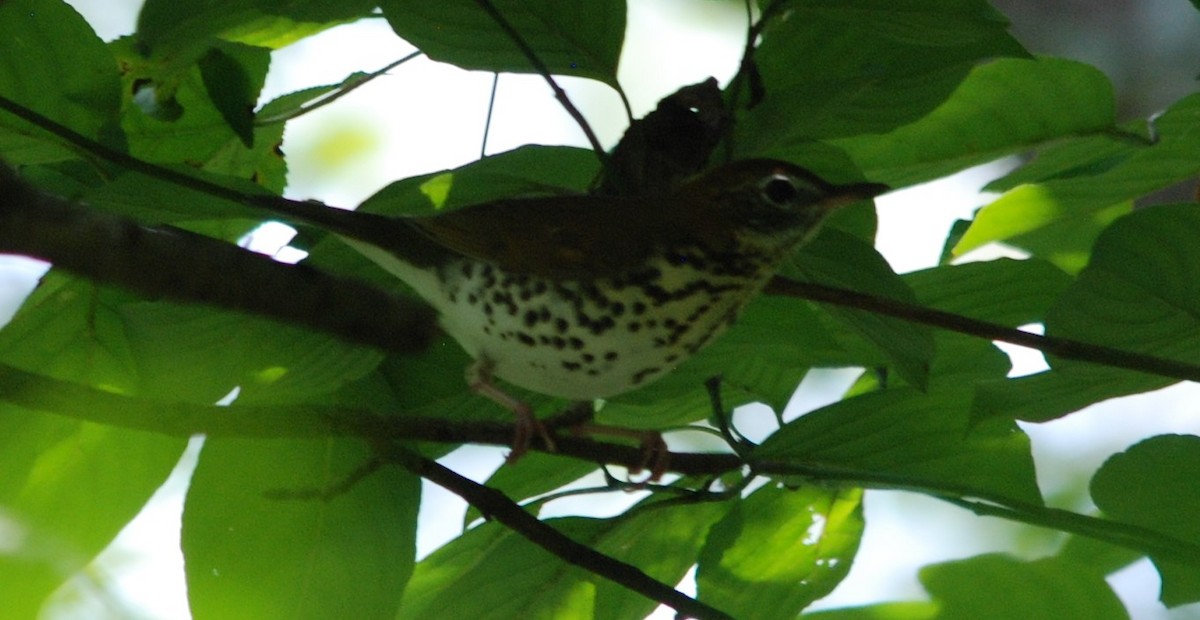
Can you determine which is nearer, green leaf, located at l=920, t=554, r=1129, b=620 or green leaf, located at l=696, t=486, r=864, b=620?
green leaf, located at l=920, t=554, r=1129, b=620

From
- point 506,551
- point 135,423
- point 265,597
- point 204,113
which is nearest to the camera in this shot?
point 135,423

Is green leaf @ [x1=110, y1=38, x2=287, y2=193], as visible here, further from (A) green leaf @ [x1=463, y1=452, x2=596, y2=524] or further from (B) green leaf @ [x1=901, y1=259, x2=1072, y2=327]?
(B) green leaf @ [x1=901, y1=259, x2=1072, y2=327]

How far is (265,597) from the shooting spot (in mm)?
1787

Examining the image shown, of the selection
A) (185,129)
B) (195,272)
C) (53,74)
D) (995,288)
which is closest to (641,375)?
(995,288)

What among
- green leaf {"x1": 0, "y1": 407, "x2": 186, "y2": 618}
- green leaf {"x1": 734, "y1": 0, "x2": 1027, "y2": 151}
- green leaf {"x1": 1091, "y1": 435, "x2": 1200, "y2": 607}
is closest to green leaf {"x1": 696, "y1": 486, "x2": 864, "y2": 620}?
green leaf {"x1": 1091, "y1": 435, "x2": 1200, "y2": 607}

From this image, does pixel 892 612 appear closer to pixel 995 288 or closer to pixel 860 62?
pixel 995 288

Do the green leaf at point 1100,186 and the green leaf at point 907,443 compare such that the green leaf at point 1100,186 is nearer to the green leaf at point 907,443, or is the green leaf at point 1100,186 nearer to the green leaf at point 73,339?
the green leaf at point 907,443

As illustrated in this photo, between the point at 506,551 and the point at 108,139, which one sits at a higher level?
the point at 108,139

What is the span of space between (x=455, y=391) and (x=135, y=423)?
2.32ft

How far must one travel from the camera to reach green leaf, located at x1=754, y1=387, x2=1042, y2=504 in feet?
5.93

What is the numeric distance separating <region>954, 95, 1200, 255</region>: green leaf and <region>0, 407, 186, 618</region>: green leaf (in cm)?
136

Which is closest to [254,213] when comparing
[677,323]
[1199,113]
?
[677,323]

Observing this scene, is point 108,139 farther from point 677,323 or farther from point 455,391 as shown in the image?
point 677,323

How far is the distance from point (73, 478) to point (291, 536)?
0.99 ft
